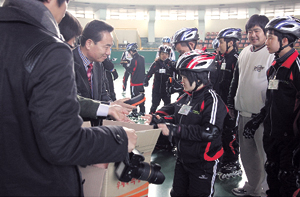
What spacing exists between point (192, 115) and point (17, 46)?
176 cm

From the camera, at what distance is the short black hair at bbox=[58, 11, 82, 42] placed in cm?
→ 264

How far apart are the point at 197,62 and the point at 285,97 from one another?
1110mm

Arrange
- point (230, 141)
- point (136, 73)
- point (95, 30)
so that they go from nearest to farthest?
point (95, 30) < point (230, 141) < point (136, 73)

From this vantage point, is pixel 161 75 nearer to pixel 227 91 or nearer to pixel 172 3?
pixel 227 91

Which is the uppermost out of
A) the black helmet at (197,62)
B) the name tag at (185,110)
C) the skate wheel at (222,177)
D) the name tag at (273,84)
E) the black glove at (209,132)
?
the black helmet at (197,62)

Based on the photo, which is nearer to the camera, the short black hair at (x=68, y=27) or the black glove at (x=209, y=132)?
the black glove at (x=209, y=132)

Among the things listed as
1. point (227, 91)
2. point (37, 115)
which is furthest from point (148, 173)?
point (227, 91)

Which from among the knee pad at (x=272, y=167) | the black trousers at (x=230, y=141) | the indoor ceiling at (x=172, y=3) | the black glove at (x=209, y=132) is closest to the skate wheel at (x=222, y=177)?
the black trousers at (x=230, y=141)

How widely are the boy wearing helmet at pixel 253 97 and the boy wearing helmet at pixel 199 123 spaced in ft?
3.69

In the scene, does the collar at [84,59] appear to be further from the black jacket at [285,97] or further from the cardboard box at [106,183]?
the black jacket at [285,97]

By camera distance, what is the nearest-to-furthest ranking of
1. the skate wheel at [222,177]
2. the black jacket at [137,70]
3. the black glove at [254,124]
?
the black glove at [254,124]
the skate wheel at [222,177]
the black jacket at [137,70]

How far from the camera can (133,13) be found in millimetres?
28641

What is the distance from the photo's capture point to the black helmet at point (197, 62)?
2.37 metres

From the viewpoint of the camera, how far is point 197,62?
2.39m
